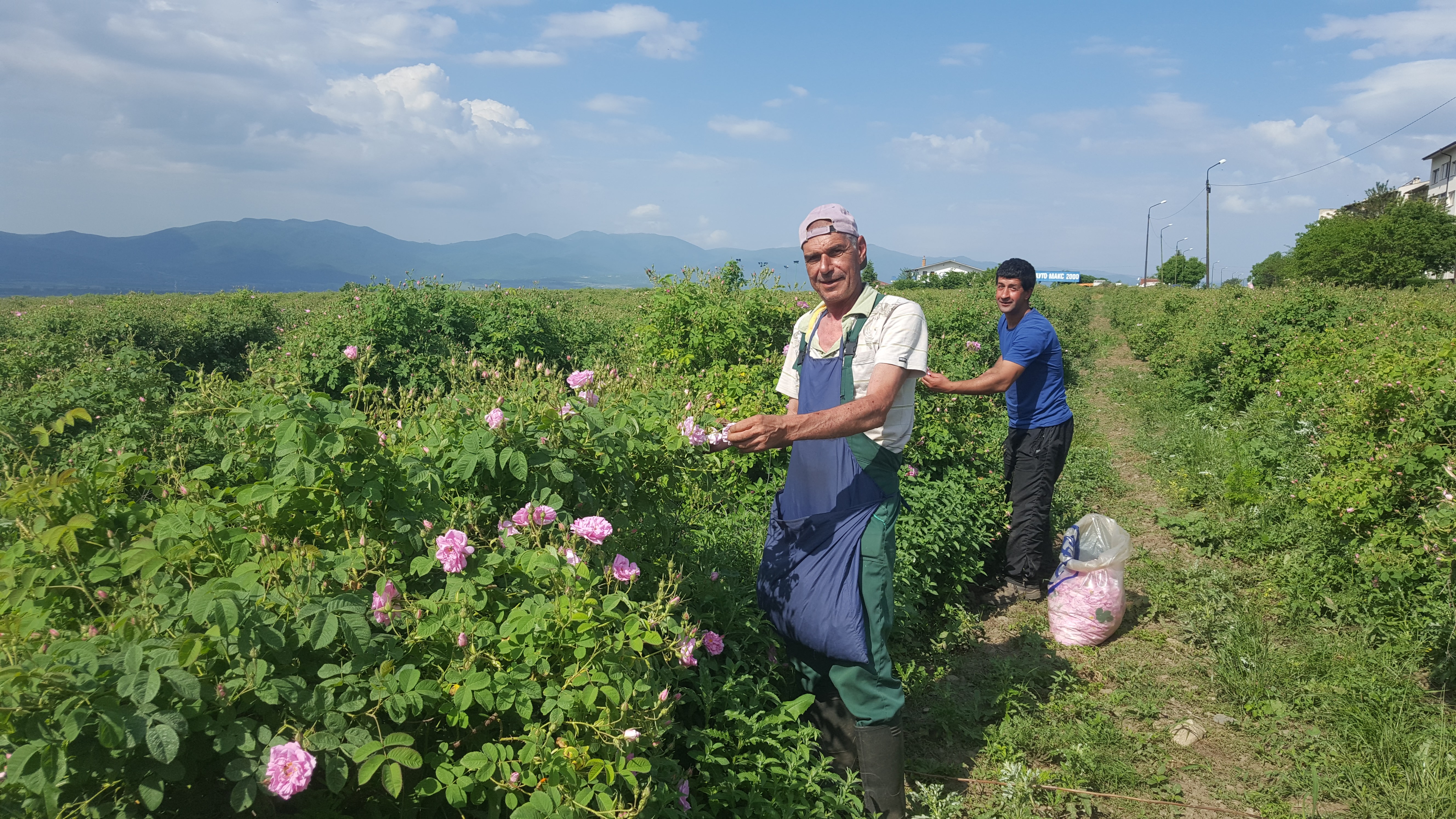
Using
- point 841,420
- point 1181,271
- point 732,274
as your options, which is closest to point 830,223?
point 841,420

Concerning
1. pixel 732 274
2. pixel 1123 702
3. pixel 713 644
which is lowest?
pixel 1123 702

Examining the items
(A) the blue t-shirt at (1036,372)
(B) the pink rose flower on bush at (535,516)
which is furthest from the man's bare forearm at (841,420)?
(A) the blue t-shirt at (1036,372)

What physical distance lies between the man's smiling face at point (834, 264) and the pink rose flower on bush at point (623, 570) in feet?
3.98

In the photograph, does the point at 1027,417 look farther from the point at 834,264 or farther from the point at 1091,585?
the point at 834,264

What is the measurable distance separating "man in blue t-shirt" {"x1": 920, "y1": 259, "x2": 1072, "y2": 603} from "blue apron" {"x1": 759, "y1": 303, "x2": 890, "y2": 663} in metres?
1.95

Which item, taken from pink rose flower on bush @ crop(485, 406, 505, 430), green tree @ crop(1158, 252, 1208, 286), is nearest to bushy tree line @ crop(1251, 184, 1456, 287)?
green tree @ crop(1158, 252, 1208, 286)

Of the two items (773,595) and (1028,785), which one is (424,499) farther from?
(1028,785)

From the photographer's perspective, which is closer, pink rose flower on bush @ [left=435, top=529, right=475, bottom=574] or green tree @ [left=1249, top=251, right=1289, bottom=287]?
pink rose flower on bush @ [left=435, top=529, right=475, bottom=574]

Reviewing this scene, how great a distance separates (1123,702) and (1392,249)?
51056 mm

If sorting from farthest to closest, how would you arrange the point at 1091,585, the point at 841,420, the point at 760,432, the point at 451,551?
the point at 1091,585 → the point at 841,420 → the point at 760,432 → the point at 451,551

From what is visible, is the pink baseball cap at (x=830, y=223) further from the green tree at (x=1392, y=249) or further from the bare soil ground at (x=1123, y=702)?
the green tree at (x=1392, y=249)

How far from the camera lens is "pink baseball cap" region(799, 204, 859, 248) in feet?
8.79

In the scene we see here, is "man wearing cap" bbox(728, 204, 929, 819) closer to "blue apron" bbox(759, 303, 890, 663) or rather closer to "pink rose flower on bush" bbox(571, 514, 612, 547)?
"blue apron" bbox(759, 303, 890, 663)

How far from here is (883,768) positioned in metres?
2.74
